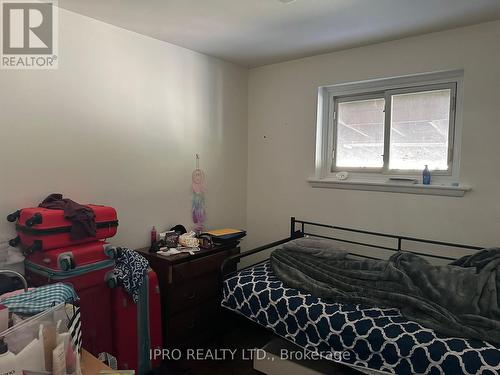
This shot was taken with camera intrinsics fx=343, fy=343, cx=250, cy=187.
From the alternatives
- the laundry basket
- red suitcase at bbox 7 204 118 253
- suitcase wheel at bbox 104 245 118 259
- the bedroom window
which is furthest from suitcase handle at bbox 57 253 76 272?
the bedroom window

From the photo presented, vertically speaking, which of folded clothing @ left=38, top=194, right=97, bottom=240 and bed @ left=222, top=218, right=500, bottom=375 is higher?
folded clothing @ left=38, top=194, right=97, bottom=240

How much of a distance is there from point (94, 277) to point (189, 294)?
0.79 m

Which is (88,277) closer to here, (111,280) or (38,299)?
(111,280)

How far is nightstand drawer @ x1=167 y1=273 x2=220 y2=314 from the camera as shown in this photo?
8.03ft

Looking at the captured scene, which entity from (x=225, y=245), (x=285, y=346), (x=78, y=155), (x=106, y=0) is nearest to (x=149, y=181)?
(x=78, y=155)

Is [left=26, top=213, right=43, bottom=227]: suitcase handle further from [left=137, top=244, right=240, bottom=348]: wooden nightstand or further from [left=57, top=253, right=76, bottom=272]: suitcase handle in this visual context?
[left=137, top=244, right=240, bottom=348]: wooden nightstand

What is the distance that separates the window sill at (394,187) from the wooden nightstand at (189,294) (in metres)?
1.02

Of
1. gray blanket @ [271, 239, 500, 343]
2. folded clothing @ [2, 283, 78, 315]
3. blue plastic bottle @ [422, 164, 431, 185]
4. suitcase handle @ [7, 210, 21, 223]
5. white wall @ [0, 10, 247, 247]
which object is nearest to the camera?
folded clothing @ [2, 283, 78, 315]

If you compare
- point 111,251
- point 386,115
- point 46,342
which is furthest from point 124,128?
point 386,115

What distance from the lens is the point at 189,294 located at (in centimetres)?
255

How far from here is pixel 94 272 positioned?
6.42ft

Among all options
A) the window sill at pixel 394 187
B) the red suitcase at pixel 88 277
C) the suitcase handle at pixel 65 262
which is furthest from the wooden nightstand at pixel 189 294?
the window sill at pixel 394 187

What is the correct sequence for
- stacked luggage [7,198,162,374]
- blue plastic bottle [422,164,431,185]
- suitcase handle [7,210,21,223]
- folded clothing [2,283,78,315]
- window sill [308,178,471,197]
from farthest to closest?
1. blue plastic bottle [422,164,431,185]
2. window sill [308,178,471,197]
3. suitcase handle [7,210,21,223]
4. stacked luggage [7,198,162,374]
5. folded clothing [2,283,78,315]

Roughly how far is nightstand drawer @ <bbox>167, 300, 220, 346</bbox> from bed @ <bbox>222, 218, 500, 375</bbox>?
1.45 ft
